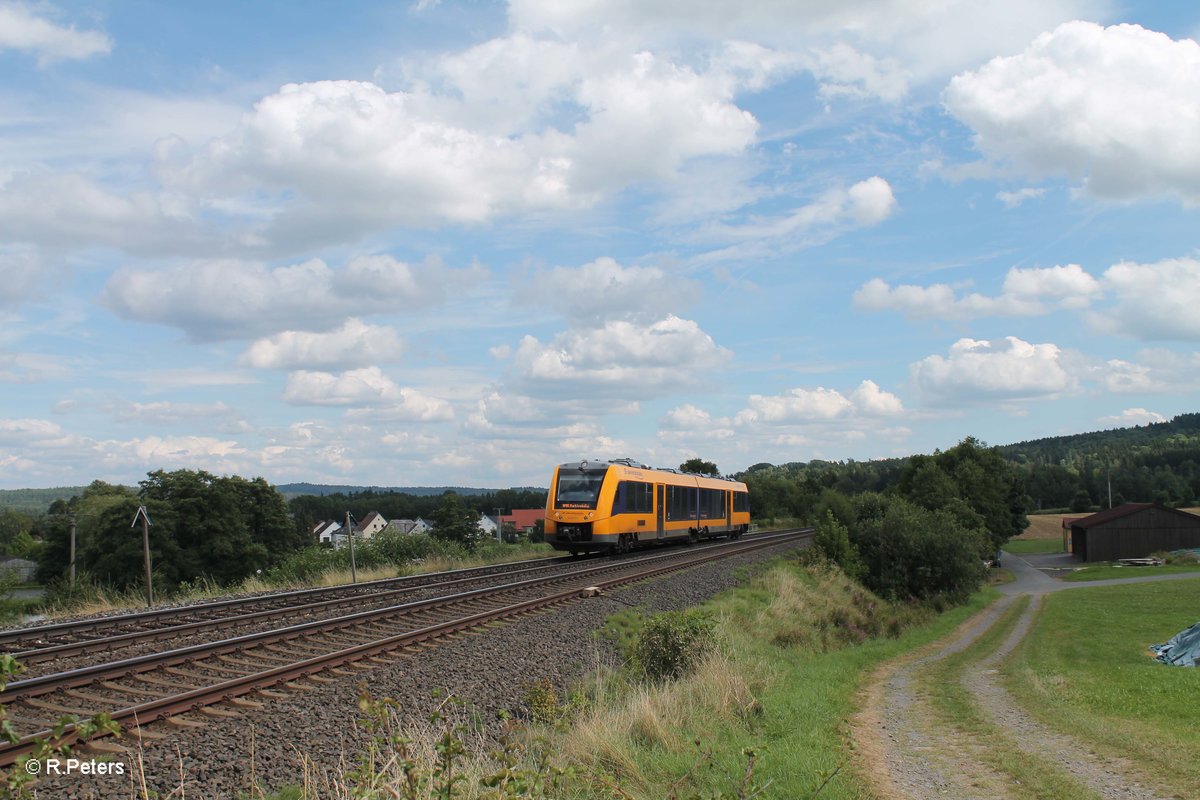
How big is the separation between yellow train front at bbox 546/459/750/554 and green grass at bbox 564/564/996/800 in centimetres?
749

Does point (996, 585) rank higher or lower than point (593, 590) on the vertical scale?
lower

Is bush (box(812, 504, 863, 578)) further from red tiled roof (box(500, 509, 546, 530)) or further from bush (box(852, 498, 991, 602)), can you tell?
red tiled roof (box(500, 509, 546, 530))

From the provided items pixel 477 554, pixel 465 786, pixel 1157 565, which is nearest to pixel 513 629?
pixel 465 786

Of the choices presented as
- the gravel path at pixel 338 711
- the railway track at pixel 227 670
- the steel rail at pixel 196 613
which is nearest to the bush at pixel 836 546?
the steel rail at pixel 196 613

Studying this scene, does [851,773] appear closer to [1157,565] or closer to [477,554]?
[477,554]

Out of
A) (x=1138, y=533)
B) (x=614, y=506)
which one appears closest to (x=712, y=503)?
(x=614, y=506)

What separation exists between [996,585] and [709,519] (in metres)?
28.2

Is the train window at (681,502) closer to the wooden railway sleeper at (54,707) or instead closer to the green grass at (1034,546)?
the wooden railway sleeper at (54,707)

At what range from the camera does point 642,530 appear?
1271 inches

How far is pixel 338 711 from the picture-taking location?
356 inches

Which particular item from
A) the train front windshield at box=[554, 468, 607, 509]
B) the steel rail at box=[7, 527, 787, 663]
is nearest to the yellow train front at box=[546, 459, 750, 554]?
the train front windshield at box=[554, 468, 607, 509]

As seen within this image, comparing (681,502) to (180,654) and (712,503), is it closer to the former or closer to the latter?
(712,503)

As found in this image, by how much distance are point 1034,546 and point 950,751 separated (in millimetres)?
101183

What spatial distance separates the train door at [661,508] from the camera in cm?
3397
